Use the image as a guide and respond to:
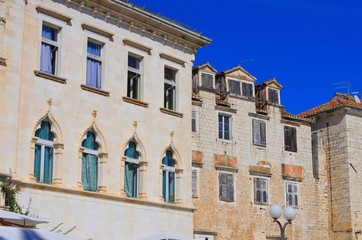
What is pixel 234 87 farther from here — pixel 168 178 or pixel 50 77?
pixel 50 77

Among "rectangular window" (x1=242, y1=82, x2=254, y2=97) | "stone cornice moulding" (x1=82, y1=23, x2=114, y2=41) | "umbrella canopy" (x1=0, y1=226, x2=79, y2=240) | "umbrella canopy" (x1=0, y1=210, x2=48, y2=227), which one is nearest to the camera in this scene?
"umbrella canopy" (x1=0, y1=226, x2=79, y2=240)

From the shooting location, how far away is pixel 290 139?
3416 cm

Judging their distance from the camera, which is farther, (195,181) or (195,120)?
(195,120)

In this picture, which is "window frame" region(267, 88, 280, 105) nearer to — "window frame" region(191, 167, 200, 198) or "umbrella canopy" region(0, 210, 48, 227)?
"window frame" region(191, 167, 200, 198)

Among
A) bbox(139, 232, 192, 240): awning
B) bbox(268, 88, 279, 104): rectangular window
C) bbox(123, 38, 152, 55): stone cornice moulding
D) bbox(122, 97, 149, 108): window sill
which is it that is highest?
bbox(268, 88, 279, 104): rectangular window

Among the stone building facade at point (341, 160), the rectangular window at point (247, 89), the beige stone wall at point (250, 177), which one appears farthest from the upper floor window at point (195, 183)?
the stone building facade at point (341, 160)

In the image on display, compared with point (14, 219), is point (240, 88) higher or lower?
higher

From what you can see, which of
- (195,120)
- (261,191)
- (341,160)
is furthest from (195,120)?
(341,160)

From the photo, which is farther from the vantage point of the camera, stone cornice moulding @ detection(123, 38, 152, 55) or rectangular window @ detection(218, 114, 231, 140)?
rectangular window @ detection(218, 114, 231, 140)

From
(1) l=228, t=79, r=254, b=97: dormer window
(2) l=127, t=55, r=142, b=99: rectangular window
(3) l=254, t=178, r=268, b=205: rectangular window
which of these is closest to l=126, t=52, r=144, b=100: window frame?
(2) l=127, t=55, r=142, b=99: rectangular window

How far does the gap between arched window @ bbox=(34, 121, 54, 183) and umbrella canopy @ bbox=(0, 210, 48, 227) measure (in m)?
4.28

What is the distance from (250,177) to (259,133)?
221cm

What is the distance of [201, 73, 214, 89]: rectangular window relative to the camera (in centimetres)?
3148

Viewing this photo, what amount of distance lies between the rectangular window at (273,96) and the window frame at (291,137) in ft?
4.35
